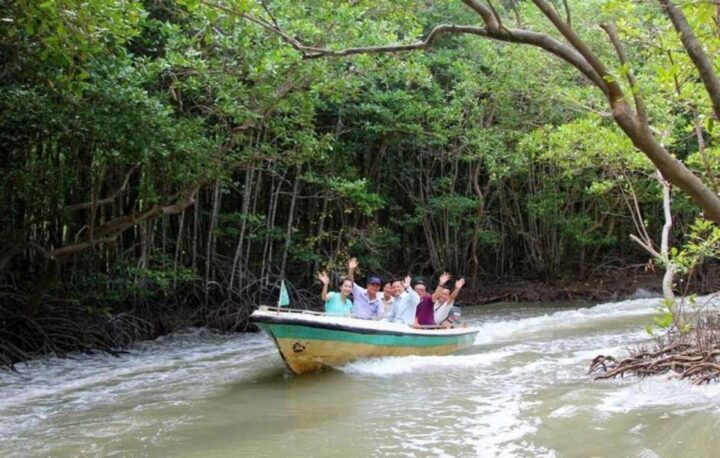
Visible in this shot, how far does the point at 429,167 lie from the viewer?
16.6 m

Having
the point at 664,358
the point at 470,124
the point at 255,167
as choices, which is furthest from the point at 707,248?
the point at 470,124

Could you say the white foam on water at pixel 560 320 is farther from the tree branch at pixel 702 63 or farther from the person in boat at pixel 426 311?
the tree branch at pixel 702 63

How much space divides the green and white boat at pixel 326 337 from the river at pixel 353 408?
0.58ft

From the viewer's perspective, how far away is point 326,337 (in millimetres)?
7984

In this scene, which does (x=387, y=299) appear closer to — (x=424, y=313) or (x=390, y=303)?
(x=390, y=303)

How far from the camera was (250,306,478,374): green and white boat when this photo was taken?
7762 mm

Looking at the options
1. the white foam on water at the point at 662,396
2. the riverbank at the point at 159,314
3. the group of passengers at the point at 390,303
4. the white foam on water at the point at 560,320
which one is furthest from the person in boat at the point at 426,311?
the riverbank at the point at 159,314

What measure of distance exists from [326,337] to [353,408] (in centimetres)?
159

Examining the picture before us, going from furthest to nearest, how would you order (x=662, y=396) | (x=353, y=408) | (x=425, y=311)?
(x=425, y=311) < (x=353, y=408) < (x=662, y=396)

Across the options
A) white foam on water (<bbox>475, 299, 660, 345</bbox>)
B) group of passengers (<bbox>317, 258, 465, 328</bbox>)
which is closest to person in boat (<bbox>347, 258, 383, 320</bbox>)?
group of passengers (<bbox>317, 258, 465, 328</bbox>)

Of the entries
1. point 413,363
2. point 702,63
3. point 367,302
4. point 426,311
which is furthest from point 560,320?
point 702,63

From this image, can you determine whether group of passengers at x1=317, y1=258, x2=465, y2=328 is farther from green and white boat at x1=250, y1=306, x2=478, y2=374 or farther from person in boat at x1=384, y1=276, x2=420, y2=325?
green and white boat at x1=250, y1=306, x2=478, y2=374

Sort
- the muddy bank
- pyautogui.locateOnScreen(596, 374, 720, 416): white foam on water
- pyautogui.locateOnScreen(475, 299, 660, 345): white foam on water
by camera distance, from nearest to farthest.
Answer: pyautogui.locateOnScreen(596, 374, 720, 416): white foam on water, pyautogui.locateOnScreen(475, 299, 660, 345): white foam on water, the muddy bank

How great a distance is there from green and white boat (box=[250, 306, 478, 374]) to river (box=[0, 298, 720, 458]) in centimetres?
18
